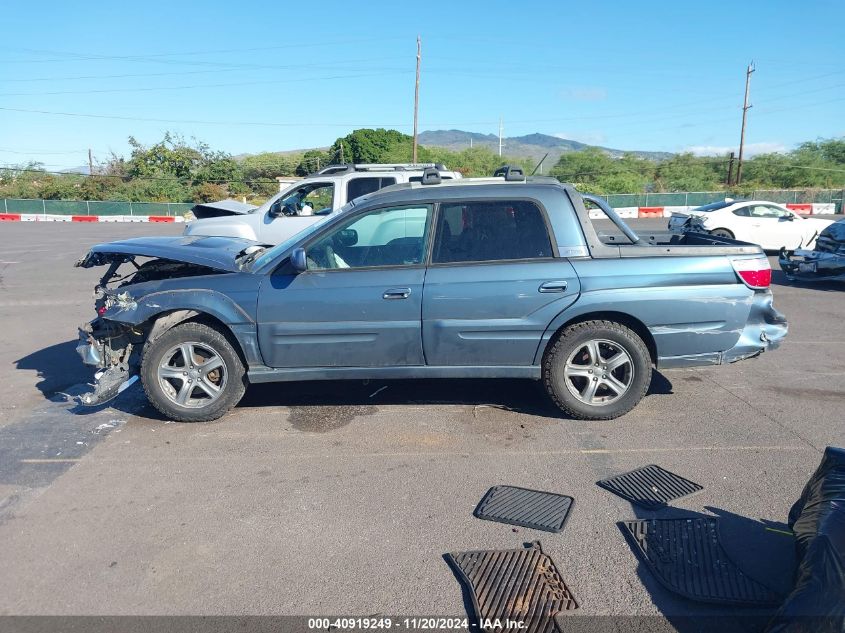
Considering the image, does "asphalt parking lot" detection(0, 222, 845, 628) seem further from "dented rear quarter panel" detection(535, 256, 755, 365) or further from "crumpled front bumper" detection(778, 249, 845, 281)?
"crumpled front bumper" detection(778, 249, 845, 281)

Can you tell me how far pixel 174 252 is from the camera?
532 centimetres

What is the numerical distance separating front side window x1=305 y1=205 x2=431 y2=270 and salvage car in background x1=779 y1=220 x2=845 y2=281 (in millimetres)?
9151

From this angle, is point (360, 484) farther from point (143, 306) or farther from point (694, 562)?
point (143, 306)

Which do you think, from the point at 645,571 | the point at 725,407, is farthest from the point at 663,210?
the point at 645,571

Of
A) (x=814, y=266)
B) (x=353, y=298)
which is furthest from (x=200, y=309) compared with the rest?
(x=814, y=266)

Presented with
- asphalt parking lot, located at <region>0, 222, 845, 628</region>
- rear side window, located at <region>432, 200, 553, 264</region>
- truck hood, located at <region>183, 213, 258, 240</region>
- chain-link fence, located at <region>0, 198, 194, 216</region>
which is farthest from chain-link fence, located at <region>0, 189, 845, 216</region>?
rear side window, located at <region>432, 200, 553, 264</region>

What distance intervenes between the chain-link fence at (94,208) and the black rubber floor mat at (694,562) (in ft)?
139

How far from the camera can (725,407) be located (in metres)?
5.34

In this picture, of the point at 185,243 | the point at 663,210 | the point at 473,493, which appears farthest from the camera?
the point at 663,210

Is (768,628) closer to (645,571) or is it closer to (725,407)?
(645,571)

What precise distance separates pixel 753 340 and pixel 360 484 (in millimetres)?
3312

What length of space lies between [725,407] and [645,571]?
265 centimetres

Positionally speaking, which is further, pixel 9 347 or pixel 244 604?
pixel 9 347

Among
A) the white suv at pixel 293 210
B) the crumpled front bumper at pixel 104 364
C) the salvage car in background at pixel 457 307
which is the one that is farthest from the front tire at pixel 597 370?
the white suv at pixel 293 210
